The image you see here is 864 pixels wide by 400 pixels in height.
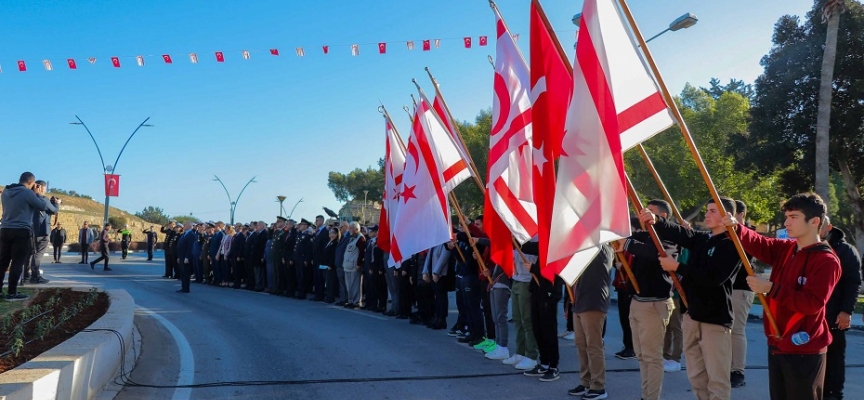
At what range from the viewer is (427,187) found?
8836mm

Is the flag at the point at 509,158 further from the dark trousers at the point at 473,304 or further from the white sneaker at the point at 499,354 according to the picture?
the dark trousers at the point at 473,304

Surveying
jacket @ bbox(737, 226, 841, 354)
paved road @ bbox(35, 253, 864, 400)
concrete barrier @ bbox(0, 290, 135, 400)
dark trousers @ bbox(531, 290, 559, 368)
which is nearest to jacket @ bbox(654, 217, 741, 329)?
jacket @ bbox(737, 226, 841, 354)

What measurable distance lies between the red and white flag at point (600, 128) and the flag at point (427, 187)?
3672mm

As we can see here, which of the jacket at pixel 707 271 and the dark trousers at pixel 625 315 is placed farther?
the dark trousers at pixel 625 315

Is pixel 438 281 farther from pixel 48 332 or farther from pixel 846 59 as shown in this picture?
pixel 846 59

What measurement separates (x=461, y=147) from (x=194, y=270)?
52.5 feet

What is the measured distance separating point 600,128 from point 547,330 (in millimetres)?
3016

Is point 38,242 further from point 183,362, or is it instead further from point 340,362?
point 340,362

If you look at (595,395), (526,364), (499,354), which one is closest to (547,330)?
(526,364)

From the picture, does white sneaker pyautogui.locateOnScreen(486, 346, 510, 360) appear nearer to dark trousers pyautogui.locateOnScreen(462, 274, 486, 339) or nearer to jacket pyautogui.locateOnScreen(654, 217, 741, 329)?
dark trousers pyautogui.locateOnScreen(462, 274, 486, 339)

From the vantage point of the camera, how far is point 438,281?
1094cm

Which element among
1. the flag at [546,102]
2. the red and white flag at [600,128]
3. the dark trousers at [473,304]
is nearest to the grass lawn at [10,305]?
the dark trousers at [473,304]

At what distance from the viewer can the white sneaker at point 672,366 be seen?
7.79 metres

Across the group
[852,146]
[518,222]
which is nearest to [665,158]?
[852,146]
